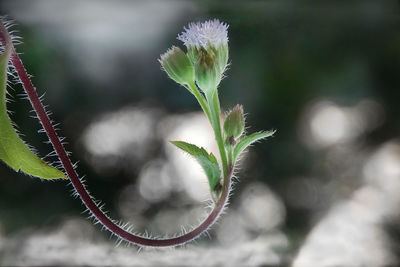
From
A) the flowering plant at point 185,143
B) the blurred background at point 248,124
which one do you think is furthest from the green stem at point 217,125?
the blurred background at point 248,124

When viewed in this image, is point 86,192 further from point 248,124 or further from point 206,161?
point 248,124

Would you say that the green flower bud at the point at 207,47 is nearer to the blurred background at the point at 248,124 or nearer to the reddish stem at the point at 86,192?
the reddish stem at the point at 86,192

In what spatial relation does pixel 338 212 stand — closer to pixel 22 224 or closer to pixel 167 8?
pixel 22 224

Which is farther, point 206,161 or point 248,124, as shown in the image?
point 248,124

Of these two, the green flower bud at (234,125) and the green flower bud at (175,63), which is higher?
the green flower bud at (175,63)

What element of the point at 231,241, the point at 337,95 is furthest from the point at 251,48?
the point at 231,241

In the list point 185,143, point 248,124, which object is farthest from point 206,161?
point 248,124
